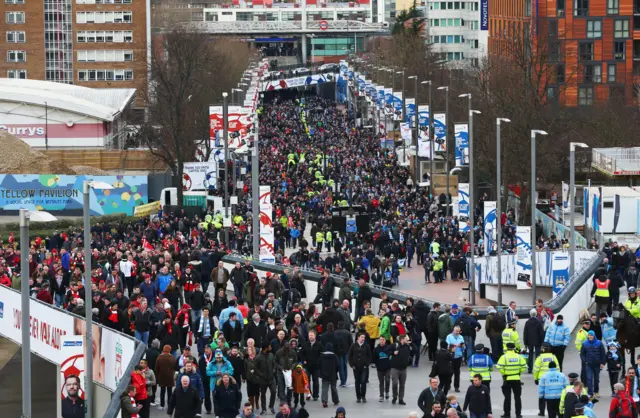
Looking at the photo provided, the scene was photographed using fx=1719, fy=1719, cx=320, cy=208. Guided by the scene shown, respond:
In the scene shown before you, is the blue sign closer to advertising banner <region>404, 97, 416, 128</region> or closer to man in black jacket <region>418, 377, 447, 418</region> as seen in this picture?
advertising banner <region>404, 97, 416, 128</region>

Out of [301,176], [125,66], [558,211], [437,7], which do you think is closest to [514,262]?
[558,211]

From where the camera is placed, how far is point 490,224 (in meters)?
48.5

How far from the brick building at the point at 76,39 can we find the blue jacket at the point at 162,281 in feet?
338

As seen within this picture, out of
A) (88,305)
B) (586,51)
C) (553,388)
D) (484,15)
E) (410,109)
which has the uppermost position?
(484,15)

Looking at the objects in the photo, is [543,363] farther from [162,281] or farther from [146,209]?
[146,209]

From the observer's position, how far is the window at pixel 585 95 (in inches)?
4454

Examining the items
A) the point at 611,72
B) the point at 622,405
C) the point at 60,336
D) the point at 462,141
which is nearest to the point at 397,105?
the point at 611,72

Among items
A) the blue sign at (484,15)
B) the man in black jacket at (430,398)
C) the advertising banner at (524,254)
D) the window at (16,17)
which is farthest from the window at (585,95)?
the man in black jacket at (430,398)

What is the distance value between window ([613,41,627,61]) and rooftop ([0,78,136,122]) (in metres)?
33.4

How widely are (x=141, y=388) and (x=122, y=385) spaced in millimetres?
1008

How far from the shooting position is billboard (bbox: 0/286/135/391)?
26578 mm

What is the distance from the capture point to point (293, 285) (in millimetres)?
36812

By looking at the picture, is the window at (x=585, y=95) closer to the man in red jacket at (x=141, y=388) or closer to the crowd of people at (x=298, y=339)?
the crowd of people at (x=298, y=339)

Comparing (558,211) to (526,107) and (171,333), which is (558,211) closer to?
(526,107)
